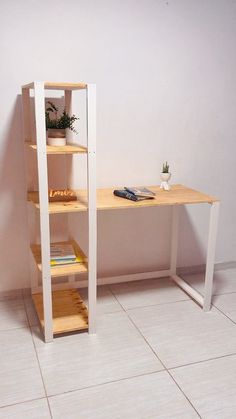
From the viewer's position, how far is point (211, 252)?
7.86ft

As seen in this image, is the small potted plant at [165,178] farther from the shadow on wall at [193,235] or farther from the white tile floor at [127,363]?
the white tile floor at [127,363]

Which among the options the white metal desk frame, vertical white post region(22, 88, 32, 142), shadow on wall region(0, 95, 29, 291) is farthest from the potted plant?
the white metal desk frame

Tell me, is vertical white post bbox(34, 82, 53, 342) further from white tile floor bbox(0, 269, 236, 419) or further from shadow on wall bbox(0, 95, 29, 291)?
shadow on wall bbox(0, 95, 29, 291)

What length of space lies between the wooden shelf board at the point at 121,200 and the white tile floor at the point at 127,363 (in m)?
0.75

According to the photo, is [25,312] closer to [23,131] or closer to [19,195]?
[19,195]

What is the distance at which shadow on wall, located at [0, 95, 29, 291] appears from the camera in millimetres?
2345

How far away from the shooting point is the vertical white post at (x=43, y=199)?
1.80 meters

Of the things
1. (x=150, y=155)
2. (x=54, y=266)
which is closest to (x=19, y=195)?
(x=54, y=266)

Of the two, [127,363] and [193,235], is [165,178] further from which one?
[127,363]

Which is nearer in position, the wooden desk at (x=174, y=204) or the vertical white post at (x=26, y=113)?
the wooden desk at (x=174, y=204)

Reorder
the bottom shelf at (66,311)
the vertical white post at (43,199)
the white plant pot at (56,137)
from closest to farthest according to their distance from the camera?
the vertical white post at (43,199) → the white plant pot at (56,137) → the bottom shelf at (66,311)

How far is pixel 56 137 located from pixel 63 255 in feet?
2.26

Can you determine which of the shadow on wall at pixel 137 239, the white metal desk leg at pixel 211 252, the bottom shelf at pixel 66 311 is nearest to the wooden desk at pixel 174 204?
the white metal desk leg at pixel 211 252

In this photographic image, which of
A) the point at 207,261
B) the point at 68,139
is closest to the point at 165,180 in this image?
the point at 207,261
